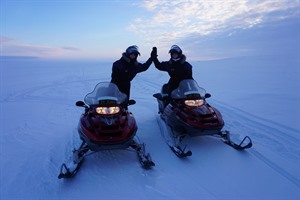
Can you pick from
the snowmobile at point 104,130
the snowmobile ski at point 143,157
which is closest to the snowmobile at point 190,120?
the snowmobile ski at point 143,157

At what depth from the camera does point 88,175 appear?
12.5ft

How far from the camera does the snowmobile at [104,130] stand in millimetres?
3801

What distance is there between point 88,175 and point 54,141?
1863 mm

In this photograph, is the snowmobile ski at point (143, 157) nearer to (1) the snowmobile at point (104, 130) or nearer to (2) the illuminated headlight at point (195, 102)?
(1) the snowmobile at point (104, 130)

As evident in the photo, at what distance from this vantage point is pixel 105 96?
14.6 ft

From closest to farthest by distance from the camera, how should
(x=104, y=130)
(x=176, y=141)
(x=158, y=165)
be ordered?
(x=104, y=130) < (x=158, y=165) < (x=176, y=141)

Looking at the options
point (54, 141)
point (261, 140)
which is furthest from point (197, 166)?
point (54, 141)

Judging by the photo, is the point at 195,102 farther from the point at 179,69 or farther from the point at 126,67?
the point at 126,67

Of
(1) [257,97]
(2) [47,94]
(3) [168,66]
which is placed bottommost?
(2) [47,94]

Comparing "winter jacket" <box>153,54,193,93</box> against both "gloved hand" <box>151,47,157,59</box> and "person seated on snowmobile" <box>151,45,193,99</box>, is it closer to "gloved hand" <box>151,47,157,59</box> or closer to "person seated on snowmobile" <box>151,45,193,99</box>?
"person seated on snowmobile" <box>151,45,193,99</box>

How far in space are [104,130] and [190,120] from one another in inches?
69.3

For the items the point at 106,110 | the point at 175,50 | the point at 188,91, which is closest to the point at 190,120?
the point at 188,91

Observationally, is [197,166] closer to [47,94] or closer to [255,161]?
[255,161]

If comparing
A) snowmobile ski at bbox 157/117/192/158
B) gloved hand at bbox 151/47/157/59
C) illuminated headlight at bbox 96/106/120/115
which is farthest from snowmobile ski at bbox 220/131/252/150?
gloved hand at bbox 151/47/157/59
